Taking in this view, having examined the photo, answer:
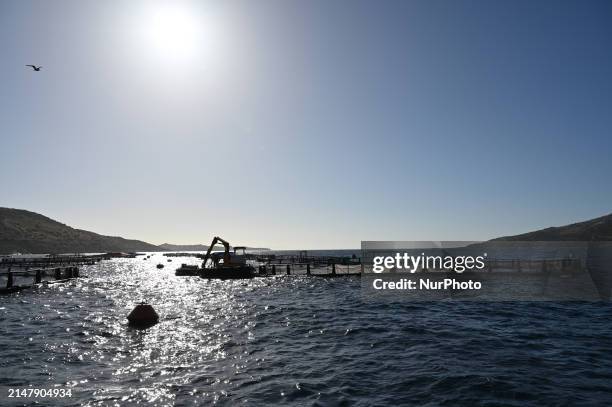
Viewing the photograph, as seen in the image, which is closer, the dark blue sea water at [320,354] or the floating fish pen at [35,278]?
the dark blue sea water at [320,354]

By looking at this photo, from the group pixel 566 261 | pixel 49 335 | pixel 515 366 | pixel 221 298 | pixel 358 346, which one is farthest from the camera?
pixel 566 261

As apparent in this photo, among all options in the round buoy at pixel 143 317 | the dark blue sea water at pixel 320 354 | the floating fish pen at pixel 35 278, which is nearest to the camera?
the dark blue sea water at pixel 320 354

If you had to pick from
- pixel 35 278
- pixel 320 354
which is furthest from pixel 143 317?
pixel 35 278

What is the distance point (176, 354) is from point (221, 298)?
21.0 m

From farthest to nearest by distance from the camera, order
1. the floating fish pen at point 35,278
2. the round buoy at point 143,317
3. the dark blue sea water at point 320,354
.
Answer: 1. the floating fish pen at point 35,278
2. the round buoy at point 143,317
3. the dark blue sea water at point 320,354

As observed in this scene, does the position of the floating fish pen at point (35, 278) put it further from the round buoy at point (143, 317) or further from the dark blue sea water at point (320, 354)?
the round buoy at point (143, 317)

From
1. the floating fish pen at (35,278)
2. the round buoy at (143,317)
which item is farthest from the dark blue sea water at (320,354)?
the floating fish pen at (35,278)

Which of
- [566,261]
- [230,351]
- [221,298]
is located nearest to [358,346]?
[230,351]

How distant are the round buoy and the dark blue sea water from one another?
0.64m

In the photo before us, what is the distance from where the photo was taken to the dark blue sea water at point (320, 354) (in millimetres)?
12461

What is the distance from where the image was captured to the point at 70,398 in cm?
1217

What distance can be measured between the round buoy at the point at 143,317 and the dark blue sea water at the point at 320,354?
2.10 feet

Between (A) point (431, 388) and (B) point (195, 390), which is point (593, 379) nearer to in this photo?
(A) point (431, 388)

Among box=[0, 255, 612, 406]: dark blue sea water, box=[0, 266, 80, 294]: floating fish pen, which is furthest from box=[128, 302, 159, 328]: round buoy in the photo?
box=[0, 266, 80, 294]: floating fish pen
